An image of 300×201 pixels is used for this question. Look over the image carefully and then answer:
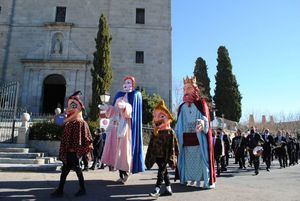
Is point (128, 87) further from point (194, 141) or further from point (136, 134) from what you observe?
point (194, 141)

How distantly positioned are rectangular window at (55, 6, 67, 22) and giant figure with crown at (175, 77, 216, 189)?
75.2 feet

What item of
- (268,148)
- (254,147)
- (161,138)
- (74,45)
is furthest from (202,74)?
(161,138)

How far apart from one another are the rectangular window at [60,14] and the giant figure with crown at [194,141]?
75.2 feet

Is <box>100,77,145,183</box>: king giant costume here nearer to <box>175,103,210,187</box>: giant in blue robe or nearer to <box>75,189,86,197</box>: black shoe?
<box>175,103,210,187</box>: giant in blue robe

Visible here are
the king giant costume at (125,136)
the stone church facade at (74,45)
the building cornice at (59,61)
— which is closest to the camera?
the king giant costume at (125,136)

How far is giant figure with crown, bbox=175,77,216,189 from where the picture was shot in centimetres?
747

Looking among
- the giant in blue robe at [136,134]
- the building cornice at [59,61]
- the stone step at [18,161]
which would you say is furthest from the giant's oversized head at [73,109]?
the building cornice at [59,61]

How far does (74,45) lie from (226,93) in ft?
65.4

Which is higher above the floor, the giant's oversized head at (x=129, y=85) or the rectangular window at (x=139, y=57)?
the rectangular window at (x=139, y=57)

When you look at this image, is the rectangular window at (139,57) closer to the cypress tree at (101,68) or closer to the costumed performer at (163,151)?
the cypress tree at (101,68)

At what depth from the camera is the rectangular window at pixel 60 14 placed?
1107 inches

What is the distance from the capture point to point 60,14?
92.6 feet

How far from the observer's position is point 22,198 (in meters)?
5.82

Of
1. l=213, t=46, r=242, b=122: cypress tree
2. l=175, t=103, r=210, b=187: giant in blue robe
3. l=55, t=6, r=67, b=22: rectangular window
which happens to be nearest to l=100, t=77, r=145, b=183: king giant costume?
l=175, t=103, r=210, b=187: giant in blue robe
